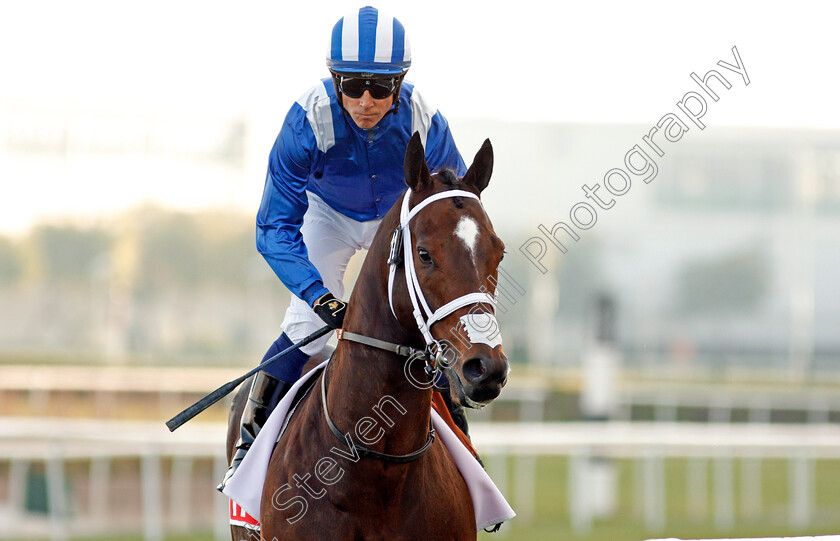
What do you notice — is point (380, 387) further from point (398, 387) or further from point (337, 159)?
point (337, 159)

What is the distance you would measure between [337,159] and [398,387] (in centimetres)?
91

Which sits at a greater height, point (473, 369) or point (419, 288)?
point (419, 288)

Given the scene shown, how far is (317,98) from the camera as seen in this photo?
3076mm

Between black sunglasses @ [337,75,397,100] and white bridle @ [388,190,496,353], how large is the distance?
0.49 metres

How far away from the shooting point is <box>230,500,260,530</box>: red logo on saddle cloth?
2.96m

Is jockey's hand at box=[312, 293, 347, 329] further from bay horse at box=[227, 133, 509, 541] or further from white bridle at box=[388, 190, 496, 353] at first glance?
white bridle at box=[388, 190, 496, 353]

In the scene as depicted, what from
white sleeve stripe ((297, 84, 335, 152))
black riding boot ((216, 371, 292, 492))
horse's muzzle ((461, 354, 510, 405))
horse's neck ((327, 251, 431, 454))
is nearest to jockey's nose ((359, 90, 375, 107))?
white sleeve stripe ((297, 84, 335, 152))

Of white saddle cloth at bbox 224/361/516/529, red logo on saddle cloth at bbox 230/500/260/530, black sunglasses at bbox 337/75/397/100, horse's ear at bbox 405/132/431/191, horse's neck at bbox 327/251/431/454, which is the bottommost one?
red logo on saddle cloth at bbox 230/500/260/530

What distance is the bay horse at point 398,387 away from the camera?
231cm

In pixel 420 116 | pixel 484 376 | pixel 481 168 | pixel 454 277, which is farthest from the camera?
pixel 420 116

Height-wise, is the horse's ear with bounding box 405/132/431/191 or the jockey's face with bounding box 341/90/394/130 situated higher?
the jockey's face with bounding box 341/90/394/130

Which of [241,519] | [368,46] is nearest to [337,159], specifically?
[368,46]

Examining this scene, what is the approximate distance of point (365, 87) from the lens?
2885 millimetres

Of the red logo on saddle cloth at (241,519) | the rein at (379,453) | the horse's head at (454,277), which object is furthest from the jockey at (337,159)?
the horse's head at (454,277)
